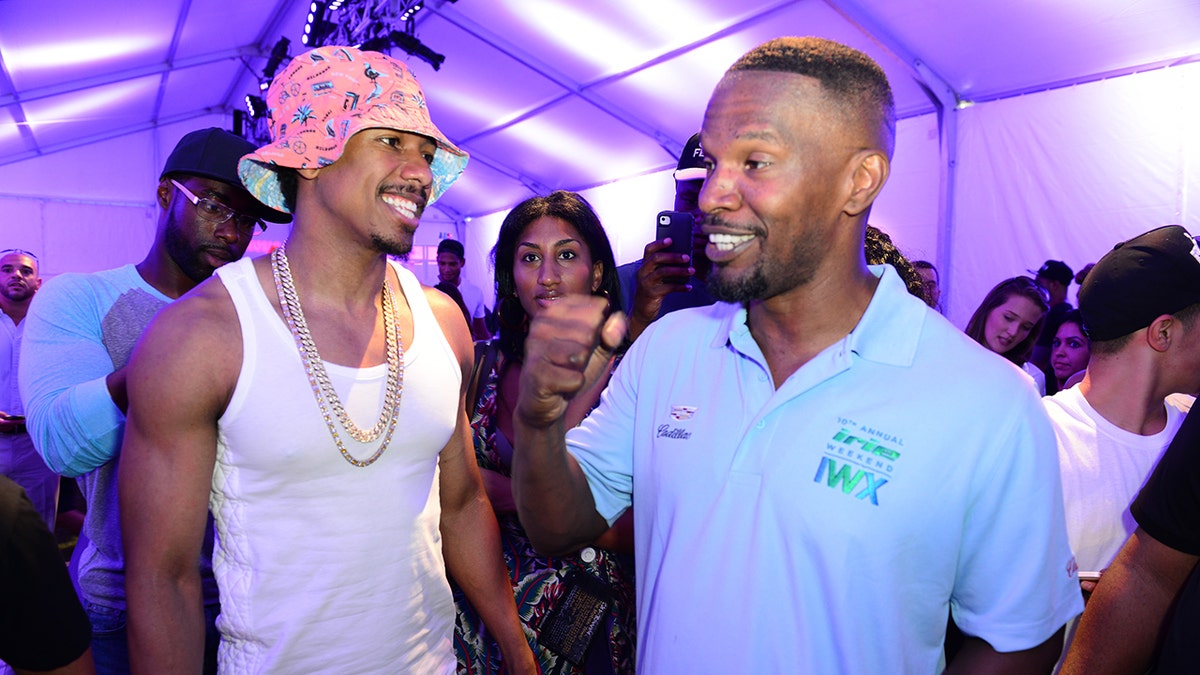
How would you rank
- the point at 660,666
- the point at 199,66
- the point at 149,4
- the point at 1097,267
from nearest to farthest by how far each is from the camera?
the point at 660,666, the point at 1097,267, the point at 149,4, the point at 199,66

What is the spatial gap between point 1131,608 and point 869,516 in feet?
2.61

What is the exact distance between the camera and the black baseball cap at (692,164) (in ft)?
8.11

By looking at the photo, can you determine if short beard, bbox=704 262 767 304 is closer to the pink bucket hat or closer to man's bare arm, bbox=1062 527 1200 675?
the pink bucket hat

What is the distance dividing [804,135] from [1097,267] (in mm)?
1364

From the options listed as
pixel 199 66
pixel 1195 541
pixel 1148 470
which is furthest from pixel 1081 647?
pixel 199 66

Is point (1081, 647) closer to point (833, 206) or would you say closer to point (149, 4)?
point (833, 206)

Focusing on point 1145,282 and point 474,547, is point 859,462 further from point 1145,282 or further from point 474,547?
point 1145,282

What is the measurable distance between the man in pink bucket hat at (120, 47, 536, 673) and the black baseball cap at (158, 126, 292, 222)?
0.44m

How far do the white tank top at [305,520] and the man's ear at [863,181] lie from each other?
1087 mm

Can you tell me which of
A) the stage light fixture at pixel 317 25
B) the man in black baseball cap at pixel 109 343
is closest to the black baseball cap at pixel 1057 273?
the man in black baseball cap at pixel 109 343

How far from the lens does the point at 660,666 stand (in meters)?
1.40

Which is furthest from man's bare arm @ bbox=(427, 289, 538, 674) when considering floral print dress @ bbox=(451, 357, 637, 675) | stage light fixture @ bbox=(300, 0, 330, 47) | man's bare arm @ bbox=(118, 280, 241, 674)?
stage light fixture @ bbox=(300, 0, 330, 47)

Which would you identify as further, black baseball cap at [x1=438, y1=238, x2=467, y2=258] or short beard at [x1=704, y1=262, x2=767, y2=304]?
black baseball cap at [x1=438, y1=238, x2=467, y2=258]

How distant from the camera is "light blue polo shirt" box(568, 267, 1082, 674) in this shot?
1.25 meters
